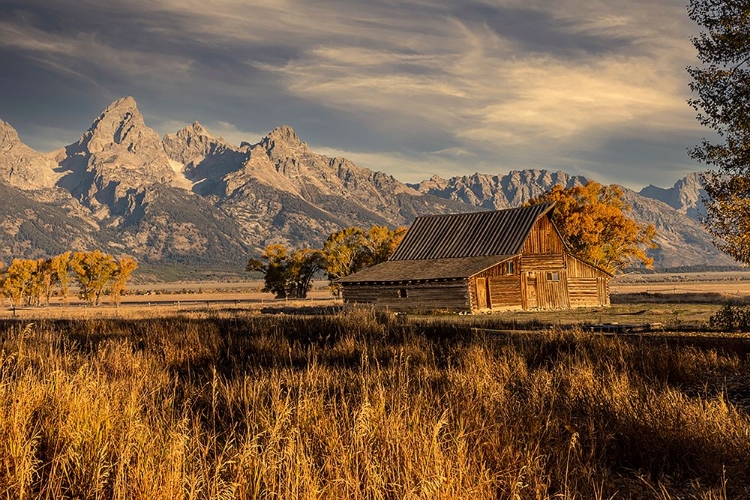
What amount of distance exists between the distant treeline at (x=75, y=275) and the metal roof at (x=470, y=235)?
166ft

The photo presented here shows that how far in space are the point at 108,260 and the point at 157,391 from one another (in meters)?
89.0

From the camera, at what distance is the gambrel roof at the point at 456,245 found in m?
46.4

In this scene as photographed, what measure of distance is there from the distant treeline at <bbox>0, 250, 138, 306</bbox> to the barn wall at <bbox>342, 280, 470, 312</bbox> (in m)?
50.8

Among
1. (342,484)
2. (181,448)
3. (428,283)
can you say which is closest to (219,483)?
(181,448)

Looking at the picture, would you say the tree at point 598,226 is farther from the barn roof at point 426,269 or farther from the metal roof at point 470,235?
the barn roof at point 426,269

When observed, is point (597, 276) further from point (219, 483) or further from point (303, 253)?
point (219, 483)

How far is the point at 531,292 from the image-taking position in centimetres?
4781

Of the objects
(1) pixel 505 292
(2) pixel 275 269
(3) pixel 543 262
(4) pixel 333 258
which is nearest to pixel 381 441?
(1) pixel 505 292

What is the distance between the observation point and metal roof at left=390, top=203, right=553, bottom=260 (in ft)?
159

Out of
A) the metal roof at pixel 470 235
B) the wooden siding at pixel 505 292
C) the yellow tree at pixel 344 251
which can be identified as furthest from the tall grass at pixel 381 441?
the yellow tree at pixel 344 251

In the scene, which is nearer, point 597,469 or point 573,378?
point 597,469

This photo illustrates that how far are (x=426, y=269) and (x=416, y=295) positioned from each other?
7.24 ft

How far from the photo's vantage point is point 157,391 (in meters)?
8.55

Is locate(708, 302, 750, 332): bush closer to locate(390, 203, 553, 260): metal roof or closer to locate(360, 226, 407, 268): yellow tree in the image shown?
locate(390, 203, 553, 260): metal roof
